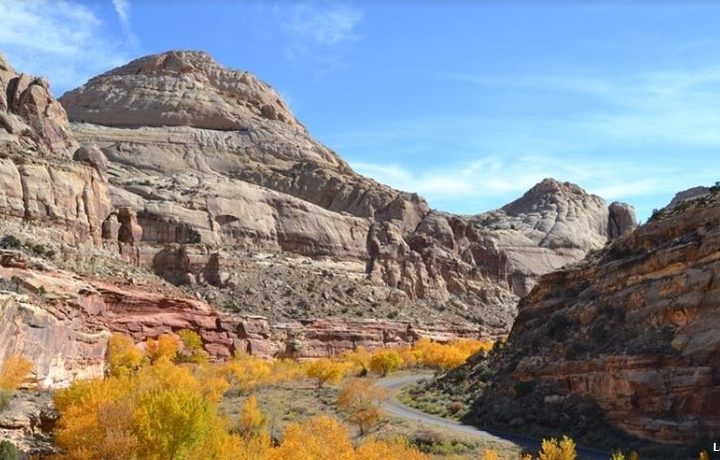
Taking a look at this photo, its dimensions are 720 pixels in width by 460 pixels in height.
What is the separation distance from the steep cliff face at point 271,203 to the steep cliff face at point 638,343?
46667mm

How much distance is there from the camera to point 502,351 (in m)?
56.2

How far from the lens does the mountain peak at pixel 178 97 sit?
15775 cm

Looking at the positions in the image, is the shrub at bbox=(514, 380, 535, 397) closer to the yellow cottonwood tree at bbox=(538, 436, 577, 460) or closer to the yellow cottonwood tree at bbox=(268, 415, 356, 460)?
the yellow cottonwood tree at bbox=(538, 436, 577, 460)

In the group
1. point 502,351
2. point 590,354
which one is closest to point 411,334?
point 502,351

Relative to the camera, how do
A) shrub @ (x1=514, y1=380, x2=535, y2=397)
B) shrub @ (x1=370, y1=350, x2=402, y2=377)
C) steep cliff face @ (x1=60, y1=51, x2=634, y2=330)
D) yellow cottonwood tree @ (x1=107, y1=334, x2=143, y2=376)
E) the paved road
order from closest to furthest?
1. the paved road
2. shrub @ (x1=514, y1=380, x2=535, y2=397)
3. yellow cottonwood tree @ (x1=107, y1=334, x2=143, y2=376)
4. shrub @ (x1=370, y1=350, x2=402, y2=377)
5. steep cliff face @ (x1=60, y1=51, x2=634, y2=330)

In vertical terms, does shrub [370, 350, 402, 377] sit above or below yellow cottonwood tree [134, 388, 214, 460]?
above

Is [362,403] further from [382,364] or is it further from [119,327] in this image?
[382,364]

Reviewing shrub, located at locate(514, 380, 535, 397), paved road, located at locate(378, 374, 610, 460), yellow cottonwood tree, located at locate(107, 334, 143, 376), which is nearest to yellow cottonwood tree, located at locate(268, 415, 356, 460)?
paved road, located at locate(378, 374, 610, 460)

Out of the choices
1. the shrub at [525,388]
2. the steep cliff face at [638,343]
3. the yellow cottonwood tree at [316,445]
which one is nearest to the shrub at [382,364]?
the steep cliff face at [638,343]

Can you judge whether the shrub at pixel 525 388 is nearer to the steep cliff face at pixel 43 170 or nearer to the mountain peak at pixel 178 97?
the steep cliff face at pixel 43 170

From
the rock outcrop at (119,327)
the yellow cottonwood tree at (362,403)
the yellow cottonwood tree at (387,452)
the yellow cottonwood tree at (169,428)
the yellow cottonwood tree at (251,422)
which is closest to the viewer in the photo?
the yellow cottonwood tree at (169,428)

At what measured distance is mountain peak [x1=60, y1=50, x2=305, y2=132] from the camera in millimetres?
157750

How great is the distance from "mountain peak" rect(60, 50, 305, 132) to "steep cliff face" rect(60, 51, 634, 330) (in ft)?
1.13

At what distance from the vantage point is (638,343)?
132 ft
